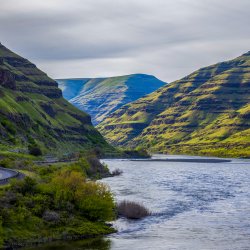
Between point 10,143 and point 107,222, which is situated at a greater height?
point 10,143

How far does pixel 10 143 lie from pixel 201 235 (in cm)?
12635

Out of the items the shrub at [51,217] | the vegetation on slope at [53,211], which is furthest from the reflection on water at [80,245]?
the shrub at [51,217]

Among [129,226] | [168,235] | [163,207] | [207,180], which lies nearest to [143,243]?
[168,235]

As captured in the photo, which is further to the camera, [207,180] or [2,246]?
[207,180]

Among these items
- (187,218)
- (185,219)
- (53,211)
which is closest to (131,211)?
(185,219)

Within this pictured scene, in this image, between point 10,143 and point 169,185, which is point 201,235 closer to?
point 169,185

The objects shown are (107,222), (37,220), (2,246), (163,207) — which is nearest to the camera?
(2,246)

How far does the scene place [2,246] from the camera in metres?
56.6

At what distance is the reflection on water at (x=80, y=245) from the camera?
59372 mm

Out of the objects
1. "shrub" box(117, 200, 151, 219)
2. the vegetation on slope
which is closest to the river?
"shrub" box(117, 200, 151, 219)

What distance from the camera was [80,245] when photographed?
61.6 m

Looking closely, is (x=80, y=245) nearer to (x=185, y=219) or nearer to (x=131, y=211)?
(x=131, y=211)

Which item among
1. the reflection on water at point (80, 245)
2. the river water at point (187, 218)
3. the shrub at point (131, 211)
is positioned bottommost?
the river water at point (187, 218)

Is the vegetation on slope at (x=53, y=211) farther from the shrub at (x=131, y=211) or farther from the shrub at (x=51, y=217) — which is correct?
the shrub at (x=131, y=211)
